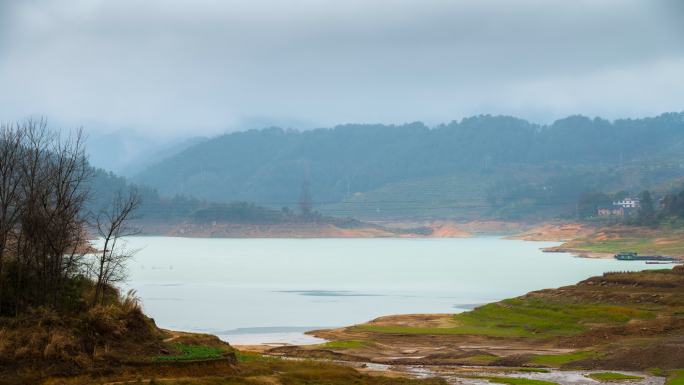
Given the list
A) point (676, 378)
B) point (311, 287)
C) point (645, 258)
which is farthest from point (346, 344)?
point (645, 258)

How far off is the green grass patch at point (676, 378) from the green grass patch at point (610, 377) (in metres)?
1.15

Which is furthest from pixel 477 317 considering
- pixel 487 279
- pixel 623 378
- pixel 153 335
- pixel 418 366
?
pixel 487 279

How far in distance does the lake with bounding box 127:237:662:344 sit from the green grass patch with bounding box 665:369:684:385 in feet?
78.6

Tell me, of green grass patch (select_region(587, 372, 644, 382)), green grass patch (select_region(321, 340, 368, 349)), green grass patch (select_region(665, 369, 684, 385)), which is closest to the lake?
green grass patch (select_region(321, 340, 368, 349))

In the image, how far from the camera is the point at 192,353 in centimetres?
2984

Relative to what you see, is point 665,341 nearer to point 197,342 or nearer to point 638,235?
point 197,342

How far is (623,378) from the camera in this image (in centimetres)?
3494

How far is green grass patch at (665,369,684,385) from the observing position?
109 ft

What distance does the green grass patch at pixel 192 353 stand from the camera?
28.4 metres

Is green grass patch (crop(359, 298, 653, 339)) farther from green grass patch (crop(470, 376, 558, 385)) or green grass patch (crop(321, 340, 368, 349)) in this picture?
green grass patch (crop(470, 376, 558, 385))

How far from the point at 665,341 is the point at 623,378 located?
827 cm

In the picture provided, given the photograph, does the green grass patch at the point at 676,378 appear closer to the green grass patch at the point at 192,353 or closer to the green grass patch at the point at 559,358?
the green grass patch at the point at 559,358

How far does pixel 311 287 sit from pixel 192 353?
7180cm

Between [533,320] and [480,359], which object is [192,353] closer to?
[480,359]
